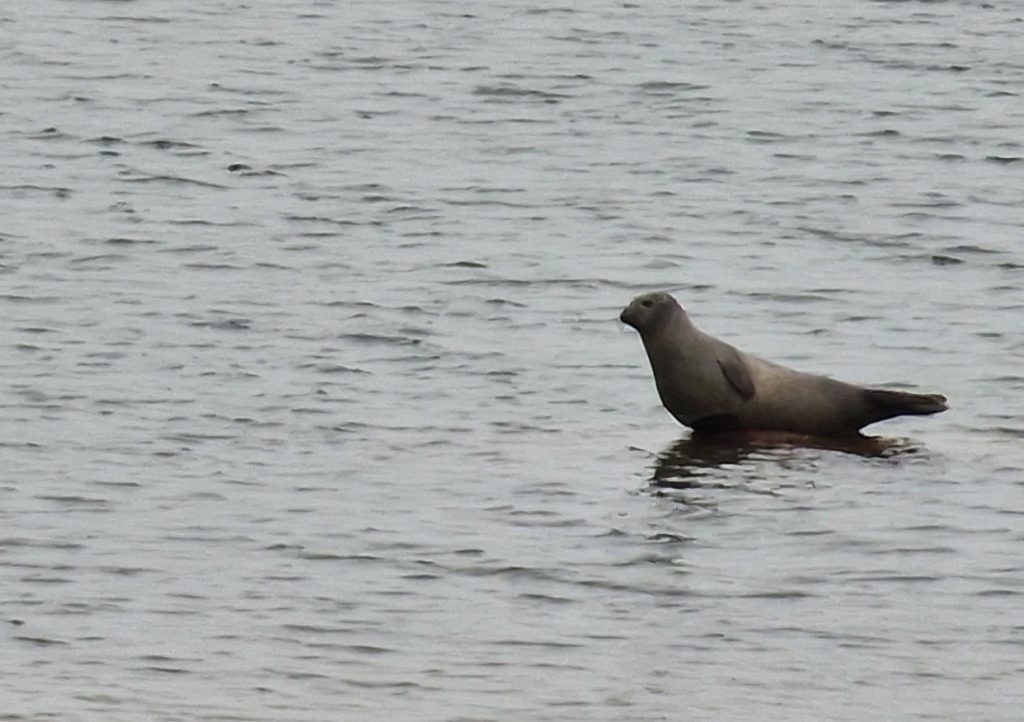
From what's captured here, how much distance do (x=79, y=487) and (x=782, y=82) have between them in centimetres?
1481

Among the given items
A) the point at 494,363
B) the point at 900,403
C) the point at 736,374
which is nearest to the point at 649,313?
the point at 736,374

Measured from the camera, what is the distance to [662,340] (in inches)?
532

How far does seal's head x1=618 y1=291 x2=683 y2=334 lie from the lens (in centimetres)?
1356

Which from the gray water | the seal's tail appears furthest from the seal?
the gray water

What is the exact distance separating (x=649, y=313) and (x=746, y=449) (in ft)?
2.84

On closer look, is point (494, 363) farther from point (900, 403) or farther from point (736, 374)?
point (900, 403)

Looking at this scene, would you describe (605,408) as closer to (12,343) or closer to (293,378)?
(293,378)

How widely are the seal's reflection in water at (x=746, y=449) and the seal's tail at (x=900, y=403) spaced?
163 mm

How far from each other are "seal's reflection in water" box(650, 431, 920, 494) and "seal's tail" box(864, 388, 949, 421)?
163 mm

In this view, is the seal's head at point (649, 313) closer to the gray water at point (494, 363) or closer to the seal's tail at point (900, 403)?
the gray water at point (494, 363)

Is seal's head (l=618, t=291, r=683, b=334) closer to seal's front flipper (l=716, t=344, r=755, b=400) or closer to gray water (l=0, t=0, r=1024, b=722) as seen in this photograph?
seal's front flipper (l=716, t=344, r=755, b=400)

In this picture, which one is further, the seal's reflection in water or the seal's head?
the seal's head

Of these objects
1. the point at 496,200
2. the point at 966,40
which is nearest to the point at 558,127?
the point at 496,200

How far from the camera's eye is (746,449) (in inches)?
521
